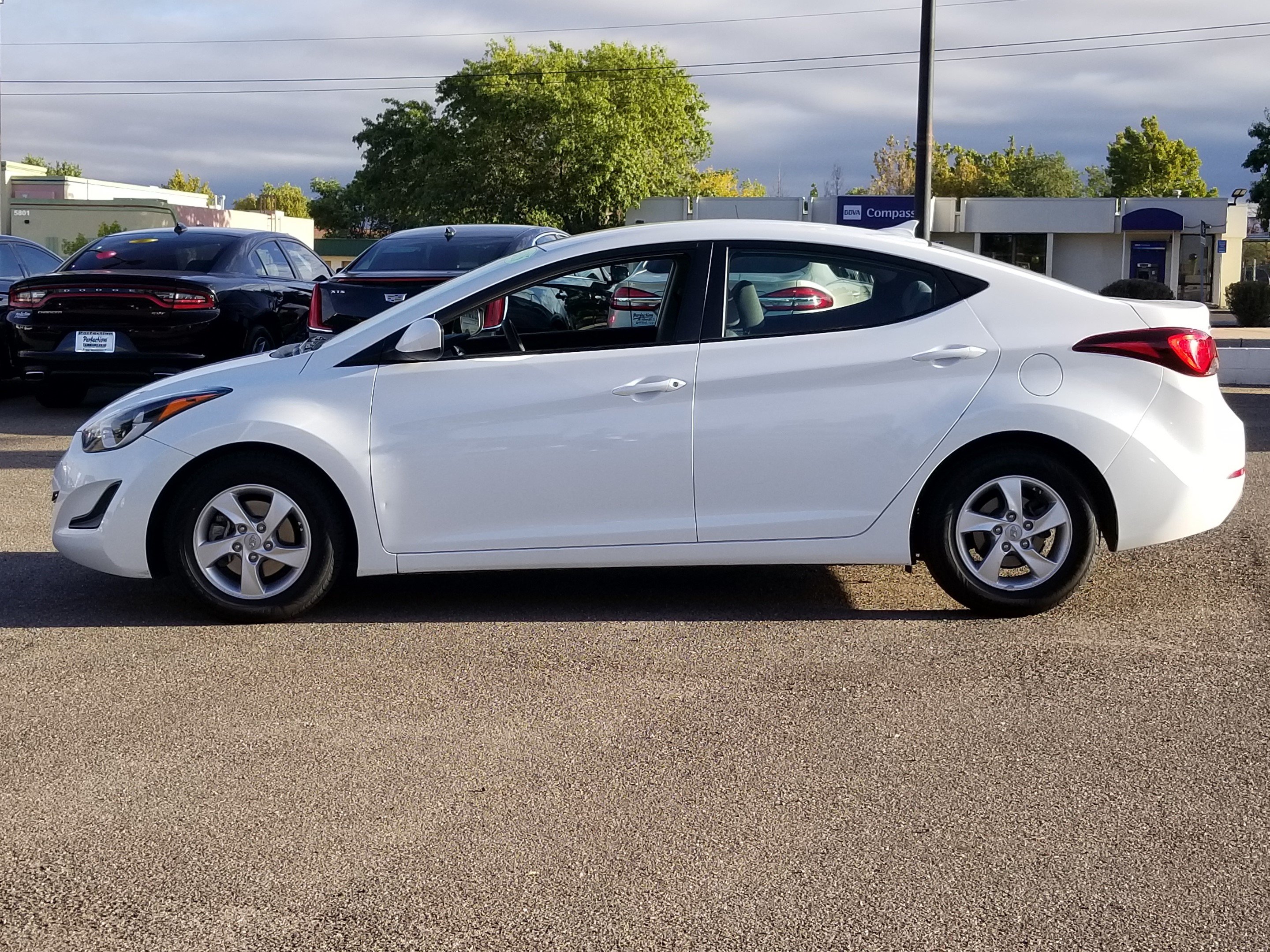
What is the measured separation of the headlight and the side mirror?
2.47 ft

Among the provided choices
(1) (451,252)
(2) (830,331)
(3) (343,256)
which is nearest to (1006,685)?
(2) (830,331)

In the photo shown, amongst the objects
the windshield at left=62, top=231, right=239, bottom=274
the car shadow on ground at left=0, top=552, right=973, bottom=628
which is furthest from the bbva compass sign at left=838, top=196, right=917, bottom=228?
the car shadow on ground at left=0, top=552, right=973, bottom=628

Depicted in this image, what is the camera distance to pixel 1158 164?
253ft

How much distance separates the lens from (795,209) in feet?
178

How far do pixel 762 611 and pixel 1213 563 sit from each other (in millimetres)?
2353

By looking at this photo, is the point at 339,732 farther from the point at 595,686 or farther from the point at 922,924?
the point at 922,924

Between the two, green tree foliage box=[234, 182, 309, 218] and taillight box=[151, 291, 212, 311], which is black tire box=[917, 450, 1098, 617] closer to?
taillight box=[151, 291, 212, 311]

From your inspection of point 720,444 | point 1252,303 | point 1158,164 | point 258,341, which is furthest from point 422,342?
point 1158,164

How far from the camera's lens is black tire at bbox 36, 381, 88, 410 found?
13.8 m

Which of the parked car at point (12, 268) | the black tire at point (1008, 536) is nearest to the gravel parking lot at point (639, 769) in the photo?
the black tire at point (1008, 536)

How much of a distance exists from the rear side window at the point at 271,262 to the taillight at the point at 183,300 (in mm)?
1235

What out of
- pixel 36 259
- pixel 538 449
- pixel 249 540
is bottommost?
pixel 249 540

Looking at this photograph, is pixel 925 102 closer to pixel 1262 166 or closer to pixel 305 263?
pixel 305 263

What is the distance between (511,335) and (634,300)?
0.53 m
